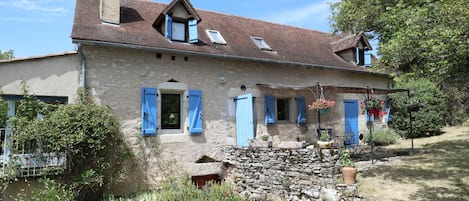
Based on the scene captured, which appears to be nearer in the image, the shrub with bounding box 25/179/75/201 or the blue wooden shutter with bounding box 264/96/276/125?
the shrub with bounding box 25/179/75/201

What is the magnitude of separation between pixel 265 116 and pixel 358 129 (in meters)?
5.31

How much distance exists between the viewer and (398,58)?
6855 millimetres

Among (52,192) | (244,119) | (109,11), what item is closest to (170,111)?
(244,119)

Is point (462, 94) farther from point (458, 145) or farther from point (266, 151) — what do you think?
point (266, 151)

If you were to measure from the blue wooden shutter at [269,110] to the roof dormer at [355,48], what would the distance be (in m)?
5.44

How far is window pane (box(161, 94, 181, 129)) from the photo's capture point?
29.2 feet

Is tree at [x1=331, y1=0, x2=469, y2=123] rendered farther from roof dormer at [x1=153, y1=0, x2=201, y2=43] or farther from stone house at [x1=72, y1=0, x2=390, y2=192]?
roof dormer at [x1=153, y1=0, x2=201, y2=43]

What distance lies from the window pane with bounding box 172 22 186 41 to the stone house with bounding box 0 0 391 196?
0.03 meters

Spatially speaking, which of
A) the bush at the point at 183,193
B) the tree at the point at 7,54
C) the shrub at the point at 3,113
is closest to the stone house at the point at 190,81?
the bush at the point at 183,193

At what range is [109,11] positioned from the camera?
879 cm

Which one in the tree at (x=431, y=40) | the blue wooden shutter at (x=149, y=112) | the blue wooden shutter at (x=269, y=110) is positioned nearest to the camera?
the tree at (x=431, y=40)

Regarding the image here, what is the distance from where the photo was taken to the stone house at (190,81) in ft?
26.1

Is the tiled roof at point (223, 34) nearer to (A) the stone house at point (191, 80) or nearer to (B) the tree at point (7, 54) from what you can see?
(A) the stone house at point (191, 80)

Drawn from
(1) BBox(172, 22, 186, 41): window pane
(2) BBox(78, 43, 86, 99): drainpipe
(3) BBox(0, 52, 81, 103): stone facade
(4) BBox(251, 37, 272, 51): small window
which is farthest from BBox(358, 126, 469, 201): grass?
(3) BBox(0, 52, 81, 103): stone facade
